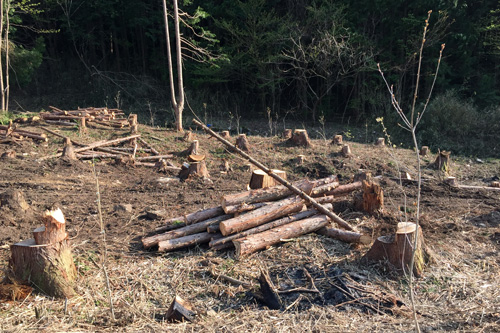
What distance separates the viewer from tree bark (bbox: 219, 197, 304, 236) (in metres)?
5.23

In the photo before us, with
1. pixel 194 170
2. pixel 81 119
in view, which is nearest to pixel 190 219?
pixel 194 170

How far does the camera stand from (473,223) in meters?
6.34

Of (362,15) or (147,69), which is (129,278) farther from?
(147,69)

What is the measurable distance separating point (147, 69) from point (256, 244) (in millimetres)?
23325

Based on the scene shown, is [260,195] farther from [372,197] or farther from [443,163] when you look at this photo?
[443,163]

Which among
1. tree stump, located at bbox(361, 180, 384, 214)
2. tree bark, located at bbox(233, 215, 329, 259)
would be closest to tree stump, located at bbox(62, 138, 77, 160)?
tree bark, located at bbox(233, 215, 329, 259)

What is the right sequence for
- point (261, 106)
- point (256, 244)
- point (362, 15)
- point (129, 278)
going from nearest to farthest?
point (129, 278)
point (256, 244)
point (362, 15)
point (261, 106)

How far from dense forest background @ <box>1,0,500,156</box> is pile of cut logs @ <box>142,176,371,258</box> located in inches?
376

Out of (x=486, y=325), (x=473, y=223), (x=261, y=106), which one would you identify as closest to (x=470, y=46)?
(x=261, y=106)

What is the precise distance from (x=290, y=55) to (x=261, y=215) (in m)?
15.7

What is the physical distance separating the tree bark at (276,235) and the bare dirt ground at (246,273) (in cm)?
9

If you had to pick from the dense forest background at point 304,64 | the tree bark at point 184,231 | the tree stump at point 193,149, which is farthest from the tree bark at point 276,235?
the dense forest background at point 304,64

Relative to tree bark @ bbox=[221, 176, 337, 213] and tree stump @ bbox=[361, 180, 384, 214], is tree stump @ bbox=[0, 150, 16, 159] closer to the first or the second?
tree bark @ bbox=[221, 176, 337, 213]

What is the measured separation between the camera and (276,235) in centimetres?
530
